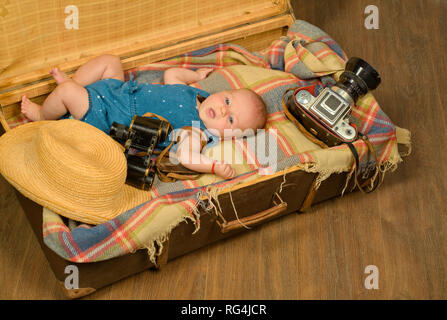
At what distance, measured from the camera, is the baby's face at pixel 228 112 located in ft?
4.58

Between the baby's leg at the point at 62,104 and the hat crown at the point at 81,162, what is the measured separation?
150mm

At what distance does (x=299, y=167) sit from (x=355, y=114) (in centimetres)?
32

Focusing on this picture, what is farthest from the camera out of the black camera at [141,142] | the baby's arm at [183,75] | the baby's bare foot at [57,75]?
the baby's arm at [183,75]

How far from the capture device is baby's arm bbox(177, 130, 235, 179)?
51.9 inches

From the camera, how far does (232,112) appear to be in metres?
1.40

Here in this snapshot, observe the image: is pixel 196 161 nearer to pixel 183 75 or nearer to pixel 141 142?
pixel 141 142

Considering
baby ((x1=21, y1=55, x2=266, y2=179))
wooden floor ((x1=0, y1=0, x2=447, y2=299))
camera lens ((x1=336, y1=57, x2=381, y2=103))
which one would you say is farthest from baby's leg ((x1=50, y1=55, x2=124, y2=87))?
camera lens ((x1=336, y1=57, x2=381, y2=103))

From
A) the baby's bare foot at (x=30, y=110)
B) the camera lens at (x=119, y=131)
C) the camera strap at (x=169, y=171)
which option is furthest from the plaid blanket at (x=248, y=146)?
the baby's bare foot at (x=30, y=110)

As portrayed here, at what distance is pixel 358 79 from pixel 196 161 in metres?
0.51

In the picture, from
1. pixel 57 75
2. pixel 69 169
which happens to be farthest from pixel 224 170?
pixel 57 75

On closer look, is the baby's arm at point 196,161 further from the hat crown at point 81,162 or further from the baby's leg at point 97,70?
the baby's leg at point 97,70

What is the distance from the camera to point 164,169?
52.4 inches

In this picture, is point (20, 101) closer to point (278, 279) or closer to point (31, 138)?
point (31, 138)

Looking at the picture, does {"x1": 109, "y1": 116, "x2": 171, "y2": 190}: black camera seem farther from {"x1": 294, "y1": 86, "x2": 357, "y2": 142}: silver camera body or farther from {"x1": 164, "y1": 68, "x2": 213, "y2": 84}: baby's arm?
{"x1": 294, "y1": 86, "x2": 357, "y2": 142}: silver camera body
